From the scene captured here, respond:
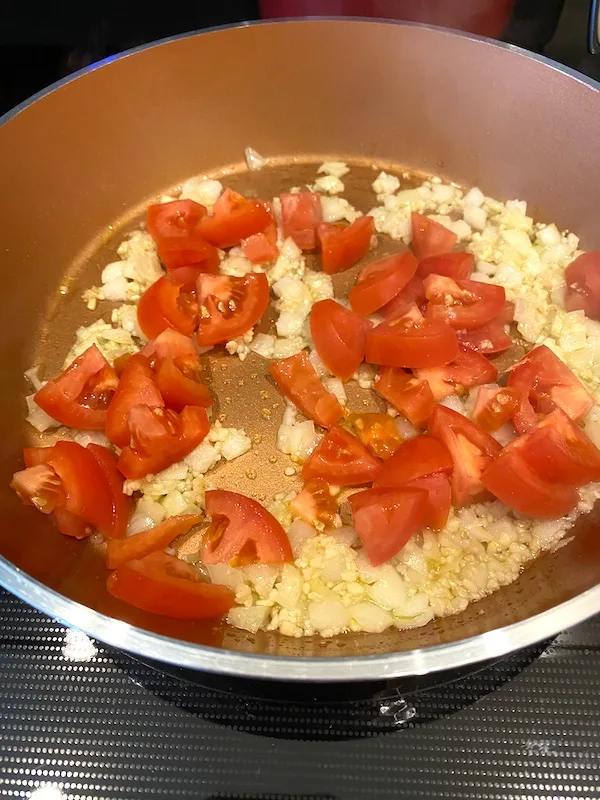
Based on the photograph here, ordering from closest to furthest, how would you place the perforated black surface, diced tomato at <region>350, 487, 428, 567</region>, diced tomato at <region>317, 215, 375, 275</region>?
1. the perforated black surface
2. diced tomato at <region>350, 487, 428, 567</region>
3. diced tomato at <region>317, 215, 375, 275</region>

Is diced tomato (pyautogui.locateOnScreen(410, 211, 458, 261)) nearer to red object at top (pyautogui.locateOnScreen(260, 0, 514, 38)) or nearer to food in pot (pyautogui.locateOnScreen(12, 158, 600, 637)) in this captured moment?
food in pot (pyautogui.locateOnScreen(12, 158, 600, 637))

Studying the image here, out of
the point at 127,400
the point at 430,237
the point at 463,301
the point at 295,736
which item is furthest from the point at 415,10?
the point at 295,736

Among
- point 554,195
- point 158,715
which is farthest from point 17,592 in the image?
point 554,195

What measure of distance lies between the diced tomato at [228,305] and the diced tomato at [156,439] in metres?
0.23

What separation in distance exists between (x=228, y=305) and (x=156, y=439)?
41 cm

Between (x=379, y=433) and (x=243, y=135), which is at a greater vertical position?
(x=243, y=135)

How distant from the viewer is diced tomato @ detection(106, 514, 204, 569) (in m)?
1.25

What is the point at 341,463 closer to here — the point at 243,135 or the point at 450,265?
the point at 450,265

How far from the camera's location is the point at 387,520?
47.6 inches

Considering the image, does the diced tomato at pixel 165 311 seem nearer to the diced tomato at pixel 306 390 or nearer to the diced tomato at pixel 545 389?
the diced tomato at pixel 306 390

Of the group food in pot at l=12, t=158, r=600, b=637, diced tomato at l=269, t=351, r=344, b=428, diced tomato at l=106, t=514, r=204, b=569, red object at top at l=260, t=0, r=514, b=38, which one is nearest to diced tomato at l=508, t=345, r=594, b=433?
food in pot at l=12, t=158, r=600, b=637

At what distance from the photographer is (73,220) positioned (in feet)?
5.64

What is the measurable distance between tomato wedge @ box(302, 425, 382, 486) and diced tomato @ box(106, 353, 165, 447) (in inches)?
13.5

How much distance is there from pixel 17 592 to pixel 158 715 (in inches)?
14.1
